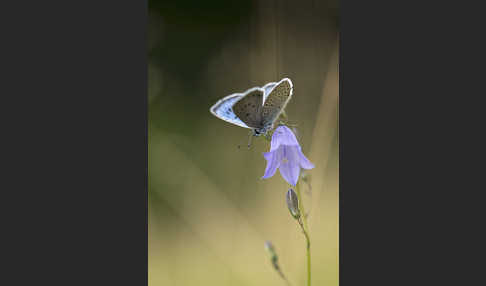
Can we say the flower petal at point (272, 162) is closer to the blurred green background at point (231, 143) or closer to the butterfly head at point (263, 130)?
the butterfly head at point (263, 130)

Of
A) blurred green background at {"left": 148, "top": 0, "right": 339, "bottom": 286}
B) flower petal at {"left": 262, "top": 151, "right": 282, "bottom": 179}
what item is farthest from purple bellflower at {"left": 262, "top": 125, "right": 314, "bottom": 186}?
blurred green background at {"left": 148, "top": 0, "right": 339, "bottom": 286}

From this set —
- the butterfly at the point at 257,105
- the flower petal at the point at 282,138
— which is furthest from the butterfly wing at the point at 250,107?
the flower petal at the point at 282,138

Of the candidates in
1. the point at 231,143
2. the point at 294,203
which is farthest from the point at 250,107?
the point at 231,143

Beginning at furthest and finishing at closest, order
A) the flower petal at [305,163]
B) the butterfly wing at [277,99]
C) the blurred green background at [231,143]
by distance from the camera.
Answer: the blurred green background at [231,143] < the flower petal at [305,163] < the butterfly wing at [277,99]

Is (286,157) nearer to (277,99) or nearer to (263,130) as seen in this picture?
(263,130)

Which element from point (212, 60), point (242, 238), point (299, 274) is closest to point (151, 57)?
point (212, 60)

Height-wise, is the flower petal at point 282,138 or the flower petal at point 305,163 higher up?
the flower petal at point 282,138

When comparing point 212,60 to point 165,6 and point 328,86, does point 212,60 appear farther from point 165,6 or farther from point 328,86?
point 328,86
